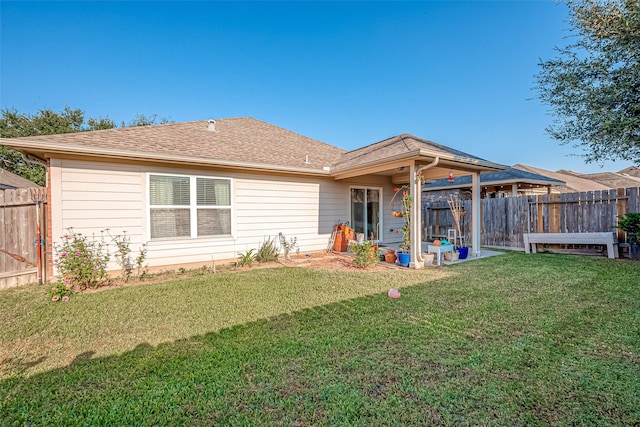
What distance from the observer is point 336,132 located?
50.7 feet

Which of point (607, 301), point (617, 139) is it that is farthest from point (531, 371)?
point (617, 139)

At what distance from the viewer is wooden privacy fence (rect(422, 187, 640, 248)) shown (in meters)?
7.53

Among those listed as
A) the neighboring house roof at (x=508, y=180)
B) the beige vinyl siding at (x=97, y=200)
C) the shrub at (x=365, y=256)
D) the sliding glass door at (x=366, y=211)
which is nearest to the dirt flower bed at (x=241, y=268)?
the shrub at (x=365, y=256)

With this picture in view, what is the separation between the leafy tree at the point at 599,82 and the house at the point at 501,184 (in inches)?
214

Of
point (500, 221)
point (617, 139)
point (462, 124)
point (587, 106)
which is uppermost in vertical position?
point (462, 124)

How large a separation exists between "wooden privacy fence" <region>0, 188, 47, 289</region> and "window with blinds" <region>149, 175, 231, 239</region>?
185 centimetres

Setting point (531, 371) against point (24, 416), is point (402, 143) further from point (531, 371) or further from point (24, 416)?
point (24, 416)

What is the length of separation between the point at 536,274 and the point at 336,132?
1188 cm

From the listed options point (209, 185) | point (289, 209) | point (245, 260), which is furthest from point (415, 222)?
point (209, 185)

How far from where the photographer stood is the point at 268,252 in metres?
7.45

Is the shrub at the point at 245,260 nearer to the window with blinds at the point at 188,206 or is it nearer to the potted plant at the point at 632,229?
the window with blinds at the point at 188,206

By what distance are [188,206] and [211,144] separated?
1.94 meters

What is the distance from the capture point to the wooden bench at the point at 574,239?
723 cm

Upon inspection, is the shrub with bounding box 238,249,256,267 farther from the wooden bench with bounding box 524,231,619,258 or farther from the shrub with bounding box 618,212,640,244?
the shrub with bounding box 618,212,640,244
